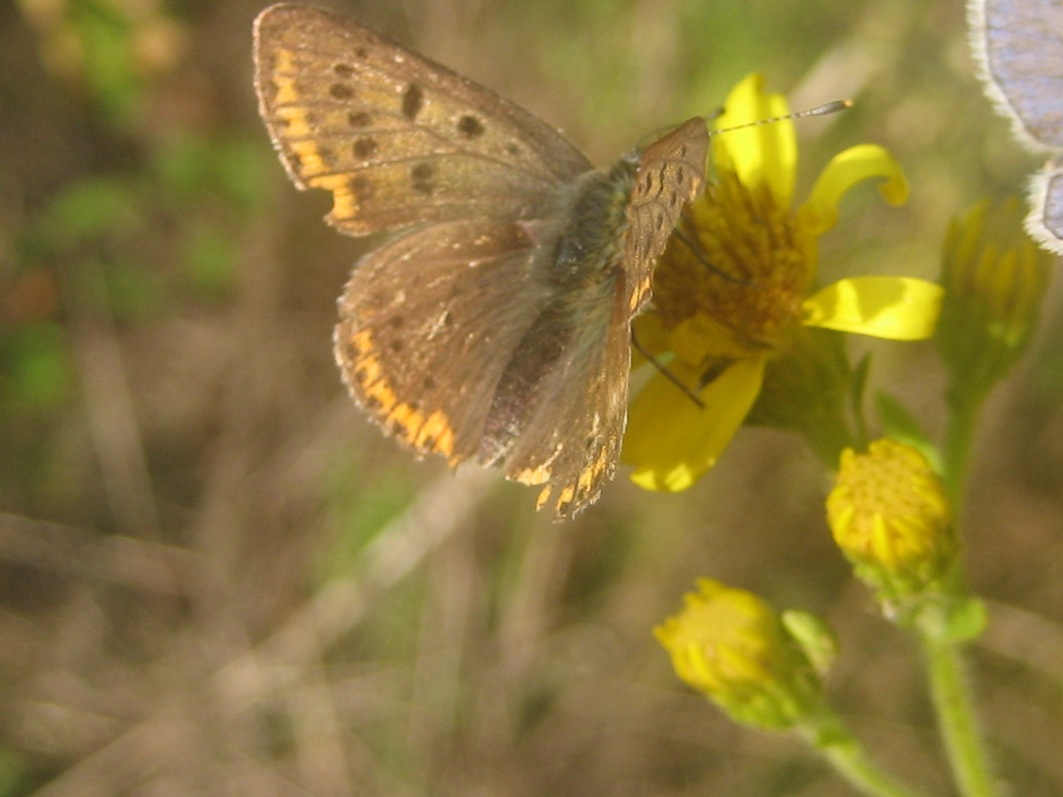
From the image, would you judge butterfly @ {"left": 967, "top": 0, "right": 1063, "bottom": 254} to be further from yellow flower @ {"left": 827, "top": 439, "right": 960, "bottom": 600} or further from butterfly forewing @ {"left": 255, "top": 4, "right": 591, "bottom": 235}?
butterfly forewing @ {"left": 255, "top": 4, "right": 591, "bottom": 235}

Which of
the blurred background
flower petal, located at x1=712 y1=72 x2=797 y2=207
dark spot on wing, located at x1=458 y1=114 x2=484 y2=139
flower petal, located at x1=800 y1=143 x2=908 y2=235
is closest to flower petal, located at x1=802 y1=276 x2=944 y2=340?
flower petal, located at x1=800 y1=143 x2=908 y2=235

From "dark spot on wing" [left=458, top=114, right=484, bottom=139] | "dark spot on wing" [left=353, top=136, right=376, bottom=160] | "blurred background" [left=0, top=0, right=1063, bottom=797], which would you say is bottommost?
"blurred background" [left=0, top=0, right=1063, bottom=797]

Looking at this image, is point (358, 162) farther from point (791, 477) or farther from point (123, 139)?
point (123, 139)

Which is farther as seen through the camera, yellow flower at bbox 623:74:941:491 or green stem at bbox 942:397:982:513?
green stem at bbox 942:397:982:513

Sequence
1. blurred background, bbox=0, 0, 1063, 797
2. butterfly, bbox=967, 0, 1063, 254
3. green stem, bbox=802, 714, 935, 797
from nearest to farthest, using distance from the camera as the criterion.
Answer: butterfly, bbox=967, 0, 1063, 254, green stem, bbox=802, 714, 935, 797, blurred background, bbox=0, 0, 1063, 797

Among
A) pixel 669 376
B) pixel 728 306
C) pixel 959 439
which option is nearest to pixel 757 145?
pixel 728 306

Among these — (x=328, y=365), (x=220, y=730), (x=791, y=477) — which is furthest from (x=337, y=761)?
(x=791, y=477)

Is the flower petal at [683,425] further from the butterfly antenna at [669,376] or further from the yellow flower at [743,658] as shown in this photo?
the yellow flower at [743,658]

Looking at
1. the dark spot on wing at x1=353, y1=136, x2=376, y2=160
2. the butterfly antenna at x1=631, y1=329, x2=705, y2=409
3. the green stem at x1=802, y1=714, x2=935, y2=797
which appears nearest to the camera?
the butterfly antenna at x1=631, y1=329, x2=705, y2=409
